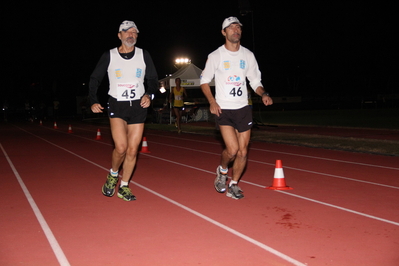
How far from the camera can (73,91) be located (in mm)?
76312

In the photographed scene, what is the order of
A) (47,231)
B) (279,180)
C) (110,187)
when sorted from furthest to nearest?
(279,180) → (110,187) → (47,231)

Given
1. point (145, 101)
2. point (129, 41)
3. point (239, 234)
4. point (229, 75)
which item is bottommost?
point (239, 234)

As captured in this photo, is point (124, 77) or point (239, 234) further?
point (124, 77)

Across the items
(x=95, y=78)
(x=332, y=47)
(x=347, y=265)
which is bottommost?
(x=347, y=265)

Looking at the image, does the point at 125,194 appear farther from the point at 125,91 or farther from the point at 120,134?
the point at 125,91

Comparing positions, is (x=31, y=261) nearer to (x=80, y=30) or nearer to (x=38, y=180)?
(x=38, y=180)

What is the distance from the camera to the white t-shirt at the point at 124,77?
704cm

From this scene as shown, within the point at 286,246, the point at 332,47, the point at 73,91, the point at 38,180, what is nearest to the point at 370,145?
the point at 38,180

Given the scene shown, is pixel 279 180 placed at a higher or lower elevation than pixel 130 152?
lower

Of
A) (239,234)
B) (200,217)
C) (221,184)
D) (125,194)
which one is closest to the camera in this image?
(239,234)

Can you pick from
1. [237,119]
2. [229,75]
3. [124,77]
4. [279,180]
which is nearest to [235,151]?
[237,119]

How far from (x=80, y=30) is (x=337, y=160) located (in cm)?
5859

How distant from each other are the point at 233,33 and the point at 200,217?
99.4 inches

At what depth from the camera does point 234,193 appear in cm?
726
